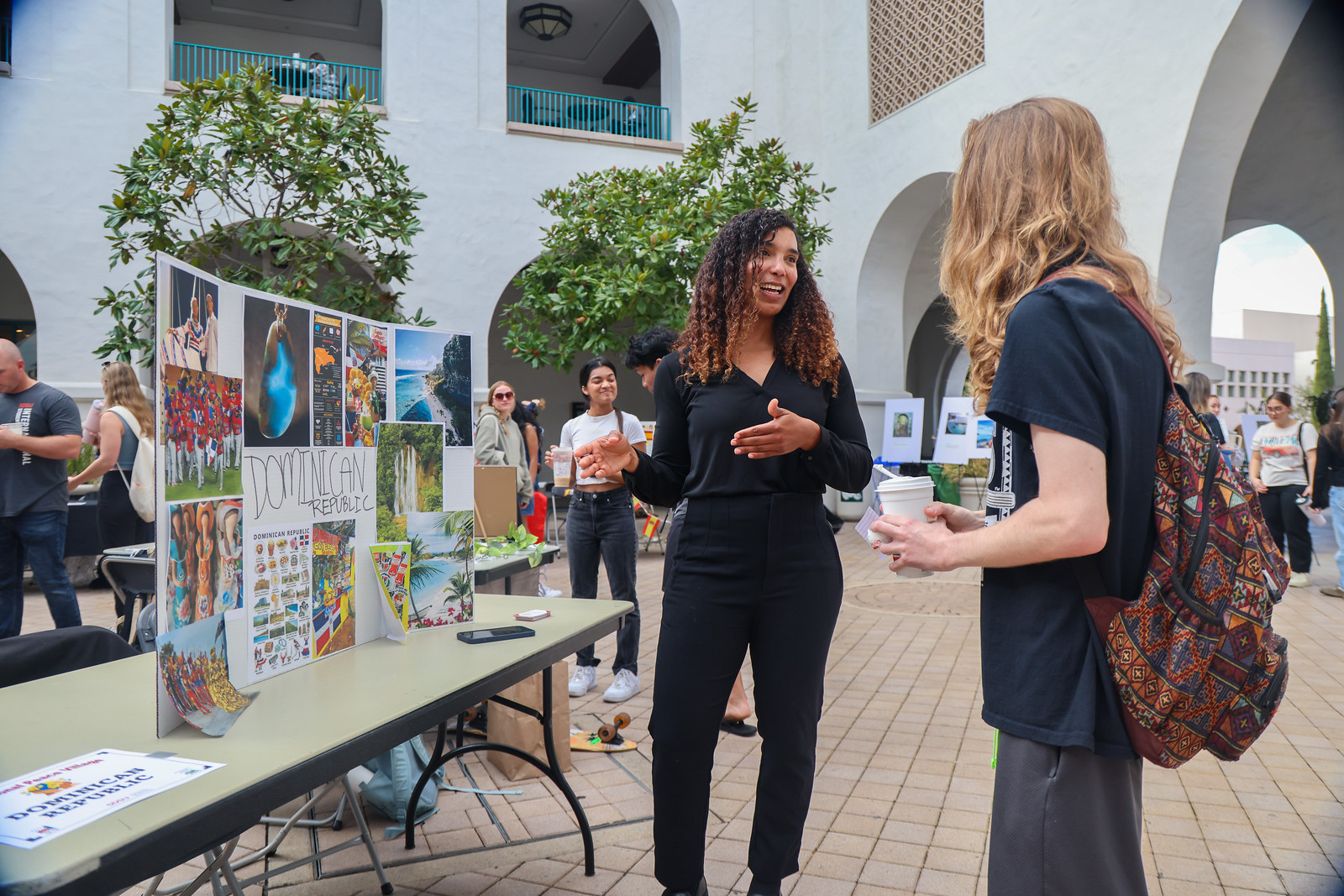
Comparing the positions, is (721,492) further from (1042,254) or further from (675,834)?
(1042,254)

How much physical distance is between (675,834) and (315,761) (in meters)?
1.05

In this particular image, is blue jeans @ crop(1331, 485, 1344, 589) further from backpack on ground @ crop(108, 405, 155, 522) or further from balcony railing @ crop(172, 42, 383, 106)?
balcony railing @ crop(172, 42, 383, 106)

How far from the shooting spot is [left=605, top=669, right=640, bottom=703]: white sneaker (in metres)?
4.54

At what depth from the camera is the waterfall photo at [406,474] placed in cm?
236

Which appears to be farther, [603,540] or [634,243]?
[634,243]

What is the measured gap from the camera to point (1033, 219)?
1.40 m

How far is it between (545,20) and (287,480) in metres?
15.1

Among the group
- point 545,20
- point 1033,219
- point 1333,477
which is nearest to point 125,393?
point 1033,219

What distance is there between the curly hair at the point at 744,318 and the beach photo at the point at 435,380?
2.39 ft

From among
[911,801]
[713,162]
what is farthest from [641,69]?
[911,801]

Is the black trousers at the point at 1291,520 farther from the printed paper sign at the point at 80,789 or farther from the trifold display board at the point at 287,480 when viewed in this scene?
the printed paper sign at the point at 80,789

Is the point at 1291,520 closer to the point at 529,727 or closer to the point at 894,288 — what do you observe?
the point at 894,288

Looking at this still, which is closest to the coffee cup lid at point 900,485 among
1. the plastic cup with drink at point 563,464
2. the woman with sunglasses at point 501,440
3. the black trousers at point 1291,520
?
the plastic cup with drink at point 563,464

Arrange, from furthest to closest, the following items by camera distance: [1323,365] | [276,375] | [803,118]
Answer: [1323,365] → [803,118] → [276,375]
